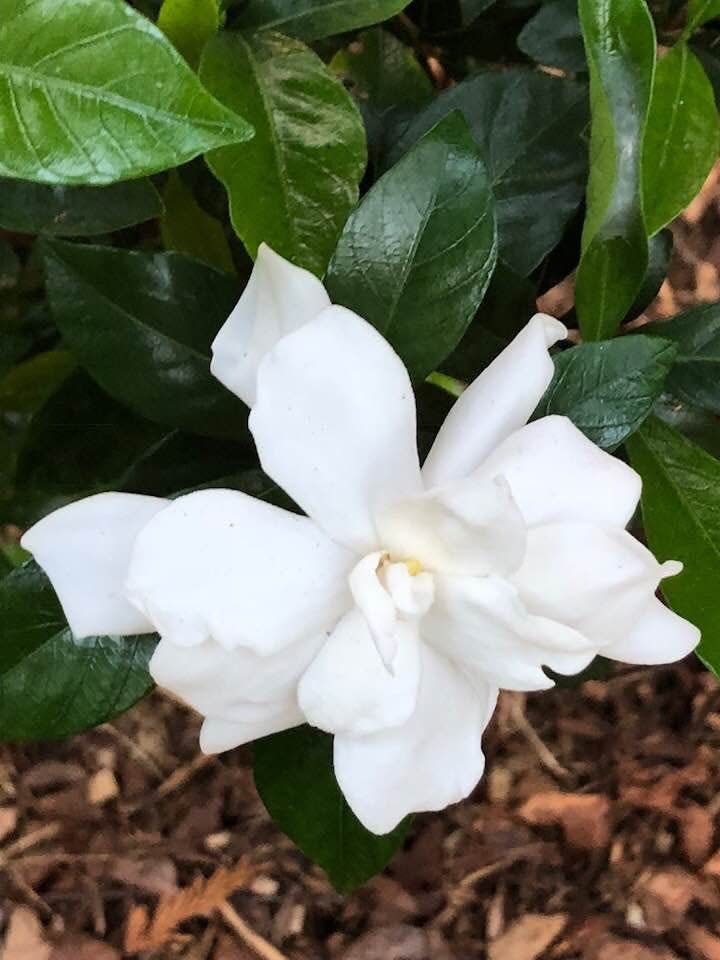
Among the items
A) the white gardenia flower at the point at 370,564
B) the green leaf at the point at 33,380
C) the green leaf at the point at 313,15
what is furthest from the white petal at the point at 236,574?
the green leaf at the point at 33,380

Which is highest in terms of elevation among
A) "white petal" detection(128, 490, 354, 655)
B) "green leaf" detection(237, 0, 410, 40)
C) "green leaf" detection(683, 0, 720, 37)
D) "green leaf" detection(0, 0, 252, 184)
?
"green leaf" detection(0, 0, 252, 184)

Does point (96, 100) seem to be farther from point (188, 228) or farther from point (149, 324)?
point (188, 228)

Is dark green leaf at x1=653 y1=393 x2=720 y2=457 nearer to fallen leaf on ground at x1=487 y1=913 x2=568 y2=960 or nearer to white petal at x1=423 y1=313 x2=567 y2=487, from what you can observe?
white petal at x1=423 y1=313 x2=567 y2=487

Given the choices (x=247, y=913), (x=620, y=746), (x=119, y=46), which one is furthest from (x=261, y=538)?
(x=620, y=746)

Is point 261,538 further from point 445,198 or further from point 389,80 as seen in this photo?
point 389,80

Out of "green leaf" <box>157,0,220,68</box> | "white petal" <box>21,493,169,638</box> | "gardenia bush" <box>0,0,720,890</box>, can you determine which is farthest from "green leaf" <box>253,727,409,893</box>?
"green leaf" <box>157,0,220,68</box>

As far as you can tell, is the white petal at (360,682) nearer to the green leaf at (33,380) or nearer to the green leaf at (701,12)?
the green leaf at (701,12)
